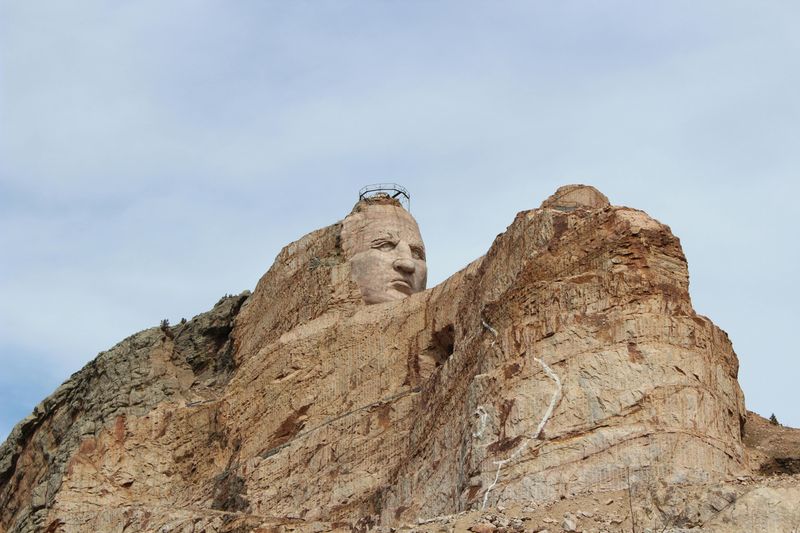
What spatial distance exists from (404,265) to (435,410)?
627cm

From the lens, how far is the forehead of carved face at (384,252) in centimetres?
3928

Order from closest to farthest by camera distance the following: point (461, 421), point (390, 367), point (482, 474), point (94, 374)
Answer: point (482, 474) < point (461, 421) < point (390, 367) < point (94, 374)

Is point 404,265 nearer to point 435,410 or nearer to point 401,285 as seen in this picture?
point 401,285

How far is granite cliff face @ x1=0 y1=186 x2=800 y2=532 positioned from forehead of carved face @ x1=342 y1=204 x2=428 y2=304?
30 centimetres

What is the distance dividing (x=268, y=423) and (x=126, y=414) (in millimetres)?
4338

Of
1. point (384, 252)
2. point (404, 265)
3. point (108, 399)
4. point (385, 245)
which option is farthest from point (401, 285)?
point (108, 399)

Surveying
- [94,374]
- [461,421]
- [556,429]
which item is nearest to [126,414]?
[94,374]

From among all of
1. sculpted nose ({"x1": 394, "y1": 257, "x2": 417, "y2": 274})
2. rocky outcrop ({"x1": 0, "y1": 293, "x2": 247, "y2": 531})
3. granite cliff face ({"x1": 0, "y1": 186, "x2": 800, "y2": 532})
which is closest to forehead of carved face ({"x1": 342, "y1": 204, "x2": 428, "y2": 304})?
sculpted nose ({"x1": 394, "y1": 257, "x2": 417, "y2": 274})

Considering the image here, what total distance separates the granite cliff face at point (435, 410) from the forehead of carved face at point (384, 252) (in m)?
0.30

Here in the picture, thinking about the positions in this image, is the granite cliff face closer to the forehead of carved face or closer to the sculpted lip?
the forehead of carved face

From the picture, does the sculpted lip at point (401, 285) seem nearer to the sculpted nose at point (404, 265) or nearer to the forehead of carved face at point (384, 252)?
the forehead of carved face at point (384, 252)

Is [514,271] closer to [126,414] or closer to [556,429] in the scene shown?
[556,429]

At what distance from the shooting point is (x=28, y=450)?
148ft

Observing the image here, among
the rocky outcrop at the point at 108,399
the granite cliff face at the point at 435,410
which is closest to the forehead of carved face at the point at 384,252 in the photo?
the granite cliff face at the point at 435,410
